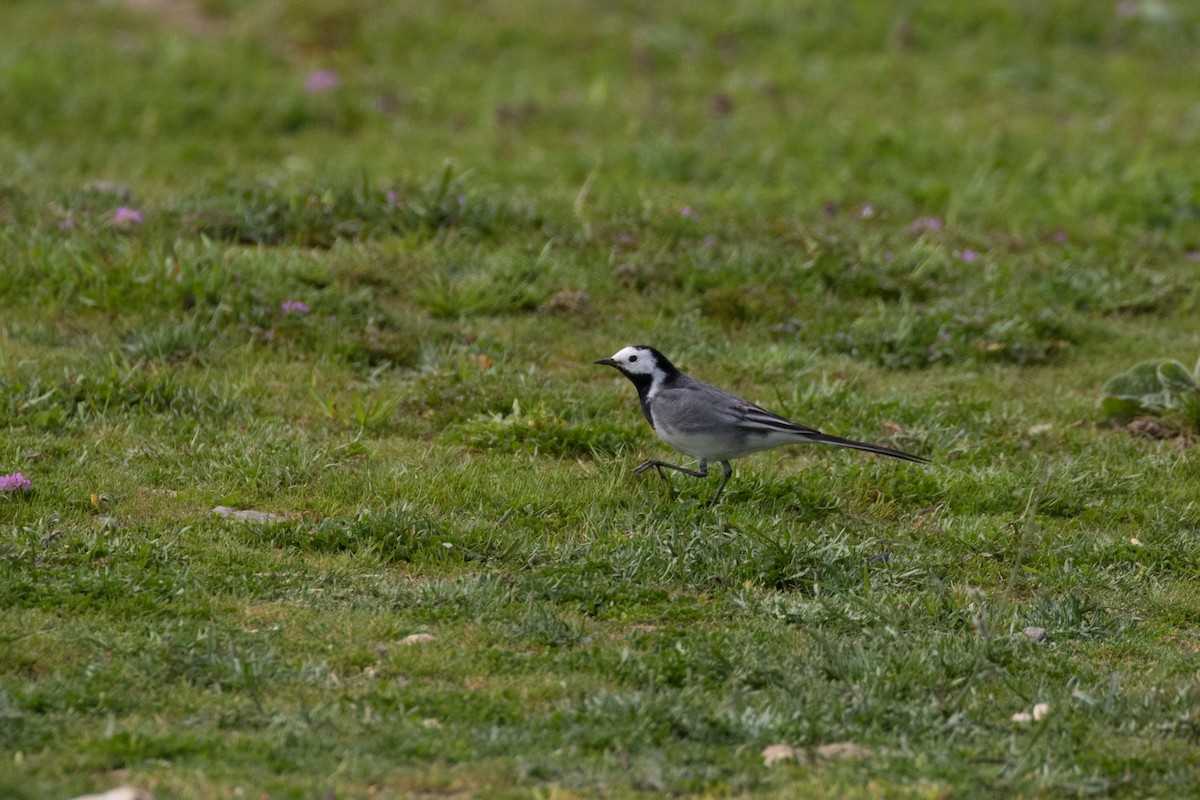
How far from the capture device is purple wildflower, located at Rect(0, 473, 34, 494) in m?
6.78

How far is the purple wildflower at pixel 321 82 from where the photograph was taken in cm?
1520

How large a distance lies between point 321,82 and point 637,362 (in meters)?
8.65

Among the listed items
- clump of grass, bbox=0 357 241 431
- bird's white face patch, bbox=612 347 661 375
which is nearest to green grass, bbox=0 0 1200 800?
clump of grass, bbox=0 357 241 431

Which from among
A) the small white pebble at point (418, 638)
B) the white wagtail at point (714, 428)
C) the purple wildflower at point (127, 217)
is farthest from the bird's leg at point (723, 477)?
the purple wildflower at point (127, 217)

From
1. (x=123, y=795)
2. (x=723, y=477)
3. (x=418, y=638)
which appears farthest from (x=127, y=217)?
(x=123, y=795)

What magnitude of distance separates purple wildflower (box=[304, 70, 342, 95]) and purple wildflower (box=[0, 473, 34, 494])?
8.84 metres

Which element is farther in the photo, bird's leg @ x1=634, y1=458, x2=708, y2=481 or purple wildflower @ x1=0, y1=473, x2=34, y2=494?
bird's leg @ x1=634, y1=458, x2=708, y2=481

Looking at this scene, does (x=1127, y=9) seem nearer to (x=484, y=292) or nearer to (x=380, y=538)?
(x=484, y=292)

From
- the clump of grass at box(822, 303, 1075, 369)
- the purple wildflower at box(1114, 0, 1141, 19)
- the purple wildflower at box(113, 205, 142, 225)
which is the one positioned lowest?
the clump of grass at box(822, 303, 1075, 369)

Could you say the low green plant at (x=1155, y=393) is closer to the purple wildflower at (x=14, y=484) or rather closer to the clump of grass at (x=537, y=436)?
the clump of grass at (x=537, y=436)

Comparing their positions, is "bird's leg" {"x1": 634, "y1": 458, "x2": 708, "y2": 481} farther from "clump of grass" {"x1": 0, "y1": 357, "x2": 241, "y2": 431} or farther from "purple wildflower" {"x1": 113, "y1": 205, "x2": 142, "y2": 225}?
"purple wildflower" {"x1": 113, "y1": 205, "x2": 142, "y2": 225}

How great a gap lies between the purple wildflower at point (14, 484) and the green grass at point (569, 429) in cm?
5

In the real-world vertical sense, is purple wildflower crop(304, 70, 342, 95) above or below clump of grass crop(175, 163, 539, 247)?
above

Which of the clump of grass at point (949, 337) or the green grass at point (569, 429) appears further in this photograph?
the clump of grass at point (949, 337)
